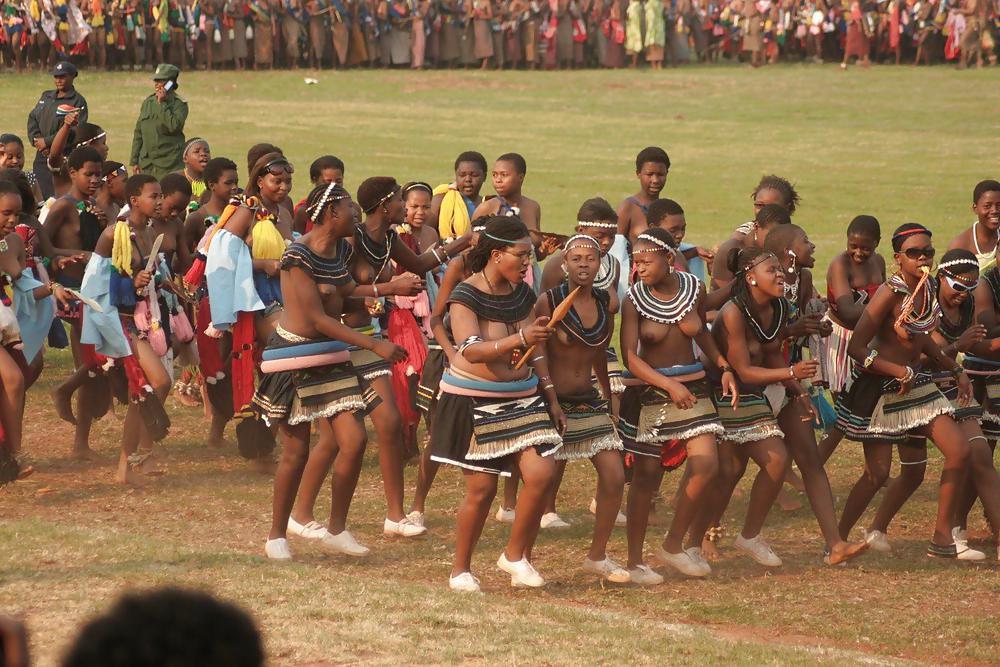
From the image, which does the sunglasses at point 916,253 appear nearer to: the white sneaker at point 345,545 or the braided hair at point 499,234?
the braided hair at point 499,234

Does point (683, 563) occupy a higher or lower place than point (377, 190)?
lower

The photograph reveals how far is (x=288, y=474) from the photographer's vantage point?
315 inches

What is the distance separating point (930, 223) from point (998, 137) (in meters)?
9.25

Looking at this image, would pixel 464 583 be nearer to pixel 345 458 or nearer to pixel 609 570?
pixel 609 570

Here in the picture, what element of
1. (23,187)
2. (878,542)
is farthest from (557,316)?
(23,187)

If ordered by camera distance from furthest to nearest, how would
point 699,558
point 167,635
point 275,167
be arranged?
point 275,167, point 699,558, point 167,635

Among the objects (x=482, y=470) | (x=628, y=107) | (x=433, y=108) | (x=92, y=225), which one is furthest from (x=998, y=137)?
(x=482, y=470)

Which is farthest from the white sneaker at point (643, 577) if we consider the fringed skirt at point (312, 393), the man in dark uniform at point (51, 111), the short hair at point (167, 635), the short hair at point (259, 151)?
the man in dark uniform at point (51, 111)

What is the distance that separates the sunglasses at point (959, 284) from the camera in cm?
843

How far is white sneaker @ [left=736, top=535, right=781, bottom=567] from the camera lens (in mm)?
8164

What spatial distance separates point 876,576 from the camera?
315 inches

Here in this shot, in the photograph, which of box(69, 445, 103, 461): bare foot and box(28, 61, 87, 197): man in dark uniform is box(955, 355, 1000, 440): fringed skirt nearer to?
box(69, 445, 103, 461): bare foot

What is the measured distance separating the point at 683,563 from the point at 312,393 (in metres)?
2.07

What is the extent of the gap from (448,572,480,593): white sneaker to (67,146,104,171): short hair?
487 cm
